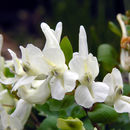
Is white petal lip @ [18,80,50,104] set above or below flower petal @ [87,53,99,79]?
below

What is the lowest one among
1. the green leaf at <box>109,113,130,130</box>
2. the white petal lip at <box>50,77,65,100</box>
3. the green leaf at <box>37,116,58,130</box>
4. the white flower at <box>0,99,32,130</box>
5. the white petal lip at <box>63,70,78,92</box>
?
the green leaf at <box>109,113,130,130</box>

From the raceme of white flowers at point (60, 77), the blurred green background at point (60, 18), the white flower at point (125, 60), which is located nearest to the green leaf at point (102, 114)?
the raceme of white flowers at point (60, 77)

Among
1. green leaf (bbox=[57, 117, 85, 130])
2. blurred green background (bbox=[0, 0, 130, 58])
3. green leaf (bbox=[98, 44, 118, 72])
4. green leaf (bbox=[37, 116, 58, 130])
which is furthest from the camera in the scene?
blurred green background (bbox=[0, 0, 130, 58])

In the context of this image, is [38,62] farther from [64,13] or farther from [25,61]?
[64,13]

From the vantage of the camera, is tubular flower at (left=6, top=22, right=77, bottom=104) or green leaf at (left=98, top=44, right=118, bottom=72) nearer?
tubular flower at (left=6, top=22, right=77, bottom=104)

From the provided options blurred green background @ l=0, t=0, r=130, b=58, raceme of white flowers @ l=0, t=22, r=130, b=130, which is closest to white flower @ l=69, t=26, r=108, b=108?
raceme of white flowers @ l=0, t=22, r=130, b=130

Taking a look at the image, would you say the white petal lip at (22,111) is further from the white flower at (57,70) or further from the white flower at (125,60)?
the white flower at (125,60)

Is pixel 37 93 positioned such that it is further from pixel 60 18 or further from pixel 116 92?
pixel 60 18

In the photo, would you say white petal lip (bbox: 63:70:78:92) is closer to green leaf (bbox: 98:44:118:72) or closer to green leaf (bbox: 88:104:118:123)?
green leaf (bbox: 88:104:118:123)
